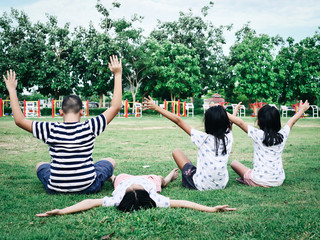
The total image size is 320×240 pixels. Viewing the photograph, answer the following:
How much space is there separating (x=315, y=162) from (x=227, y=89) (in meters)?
34.6

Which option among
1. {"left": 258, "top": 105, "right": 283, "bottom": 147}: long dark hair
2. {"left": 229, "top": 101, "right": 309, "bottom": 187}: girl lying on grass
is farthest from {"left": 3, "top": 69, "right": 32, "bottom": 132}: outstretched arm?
{"left": 258, "top": 105, "right": 283, "bottom": 147}: long dark hair

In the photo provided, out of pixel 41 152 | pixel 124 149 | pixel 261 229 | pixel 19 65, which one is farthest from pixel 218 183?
pixel 19 65

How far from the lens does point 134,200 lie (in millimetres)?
2730

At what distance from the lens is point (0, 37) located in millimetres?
31188

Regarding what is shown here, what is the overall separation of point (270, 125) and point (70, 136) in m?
2.46

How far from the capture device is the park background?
3.32 meters

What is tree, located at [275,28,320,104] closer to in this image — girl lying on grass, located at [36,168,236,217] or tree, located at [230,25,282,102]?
tree, located at [230,25,282,102]

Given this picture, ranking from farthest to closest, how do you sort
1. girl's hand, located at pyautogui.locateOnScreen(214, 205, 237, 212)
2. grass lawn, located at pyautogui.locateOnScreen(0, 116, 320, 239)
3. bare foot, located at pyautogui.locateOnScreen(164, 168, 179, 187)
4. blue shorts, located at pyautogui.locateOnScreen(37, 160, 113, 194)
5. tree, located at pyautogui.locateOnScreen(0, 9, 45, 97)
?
tree, located at pyautogui.locateOnScreen(0, 9, 45, 97) → bare foot, located at pyautogui.locateOnScreen(164, 168, 179, 187) → blue shorts, located at pyautogui.locateOnScreen(37, 160, 113, 194) → girl's hand, located at pyautogui.locateOnScreen(214, 205, 237, 212) → grass lawn, located at pyautogui.locateOnScreen(0, 116, 320, 239)

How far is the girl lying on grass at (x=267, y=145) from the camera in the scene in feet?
12.1

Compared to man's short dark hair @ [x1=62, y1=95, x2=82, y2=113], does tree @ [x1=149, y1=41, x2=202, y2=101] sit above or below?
above

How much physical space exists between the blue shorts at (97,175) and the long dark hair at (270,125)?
2.03 m

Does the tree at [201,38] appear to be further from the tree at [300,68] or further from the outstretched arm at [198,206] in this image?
the outstretched arm at [198,206]

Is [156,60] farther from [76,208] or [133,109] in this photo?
[76,208]

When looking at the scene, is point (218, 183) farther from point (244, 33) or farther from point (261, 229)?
point (244, 33)
